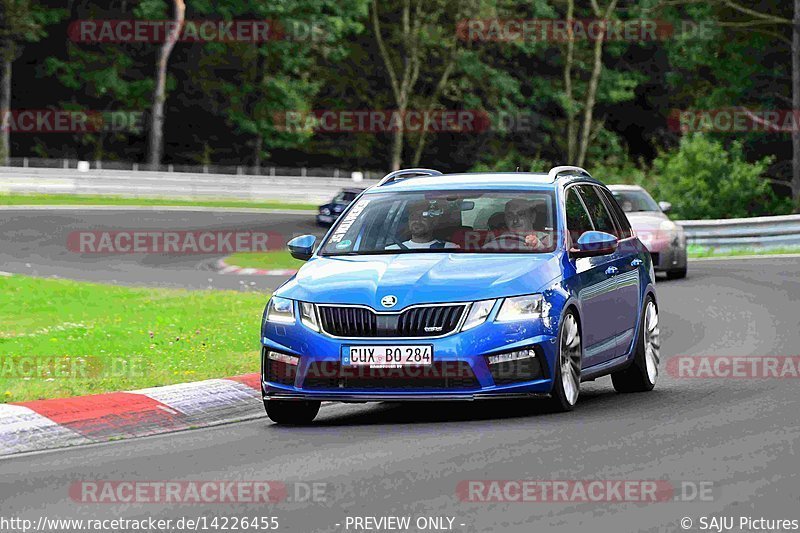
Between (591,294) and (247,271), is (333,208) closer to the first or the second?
(247,271)

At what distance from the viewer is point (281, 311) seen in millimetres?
11156

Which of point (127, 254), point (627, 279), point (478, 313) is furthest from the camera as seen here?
point (127, 254)

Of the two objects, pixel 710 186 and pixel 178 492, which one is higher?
pixel 710 186

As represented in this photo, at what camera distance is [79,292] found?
2420cm

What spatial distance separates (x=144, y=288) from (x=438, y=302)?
616 inches

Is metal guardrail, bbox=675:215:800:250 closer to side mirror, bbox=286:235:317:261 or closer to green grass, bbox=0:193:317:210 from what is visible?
green grass, bbox=0:193:317:210

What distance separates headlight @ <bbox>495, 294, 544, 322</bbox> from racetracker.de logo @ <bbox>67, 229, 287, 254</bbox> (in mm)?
25742

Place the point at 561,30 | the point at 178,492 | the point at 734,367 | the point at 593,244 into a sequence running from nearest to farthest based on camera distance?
the point at 178,492 < the point at 593,244 < the point at 734,367 < the point at 561,30

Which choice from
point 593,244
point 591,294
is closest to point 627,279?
point 591,294

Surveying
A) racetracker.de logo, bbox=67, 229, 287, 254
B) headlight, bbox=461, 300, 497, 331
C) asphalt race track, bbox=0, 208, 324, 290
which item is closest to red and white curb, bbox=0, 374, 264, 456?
headlight, bbox=461, 300, 497, 331

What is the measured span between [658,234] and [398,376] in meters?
16.7

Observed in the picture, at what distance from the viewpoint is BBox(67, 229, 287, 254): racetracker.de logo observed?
37.0 m

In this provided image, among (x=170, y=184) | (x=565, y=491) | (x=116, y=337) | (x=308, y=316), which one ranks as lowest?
(x=170, y=184)

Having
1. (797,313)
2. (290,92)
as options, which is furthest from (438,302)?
(290,92)
